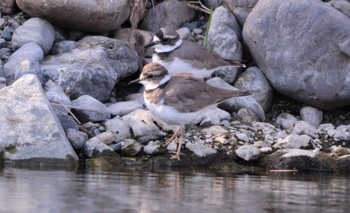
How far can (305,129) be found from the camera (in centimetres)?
1173

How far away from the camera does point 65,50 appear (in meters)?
12.9

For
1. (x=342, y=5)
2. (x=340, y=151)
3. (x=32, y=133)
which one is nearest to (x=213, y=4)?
(x=342, y=5)

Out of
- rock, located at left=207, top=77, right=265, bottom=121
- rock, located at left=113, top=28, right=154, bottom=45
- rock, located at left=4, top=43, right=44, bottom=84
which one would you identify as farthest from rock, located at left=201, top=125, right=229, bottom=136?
rock, located at left=113, top=28, right=154, bottom=45

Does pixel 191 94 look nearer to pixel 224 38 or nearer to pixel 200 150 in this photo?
pixel 200 150

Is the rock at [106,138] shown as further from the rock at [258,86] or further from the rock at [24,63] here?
the rock at [258,86]

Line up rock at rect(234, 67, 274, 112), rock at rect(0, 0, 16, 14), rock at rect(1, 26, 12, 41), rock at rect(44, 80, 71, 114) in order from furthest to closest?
rock at rect(0, 0, 16, 14), rock at rect(1, 26, 12, 41), rock at rect(234, 67, 274, 112), rock at rect(44, 80, 71, 114)

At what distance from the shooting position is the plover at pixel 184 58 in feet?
40.5

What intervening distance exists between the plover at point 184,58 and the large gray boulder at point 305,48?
0.79 m

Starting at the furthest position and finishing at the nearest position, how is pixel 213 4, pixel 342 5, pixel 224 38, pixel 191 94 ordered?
pixel 213 4
pixel 342 5
pixel 224 38
pixel 191 94

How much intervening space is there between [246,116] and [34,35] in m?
3.29

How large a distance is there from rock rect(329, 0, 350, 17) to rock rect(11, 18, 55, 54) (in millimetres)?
4389

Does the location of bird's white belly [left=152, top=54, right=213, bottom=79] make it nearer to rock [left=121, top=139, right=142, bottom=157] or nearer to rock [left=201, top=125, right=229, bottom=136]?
rock [left=201, top=125, right=229, bottom=136]

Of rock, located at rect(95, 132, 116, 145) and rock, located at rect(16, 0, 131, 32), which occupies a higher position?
rock, located at rect(16, 0, 131, 32)

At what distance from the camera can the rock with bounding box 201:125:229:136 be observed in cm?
1127
